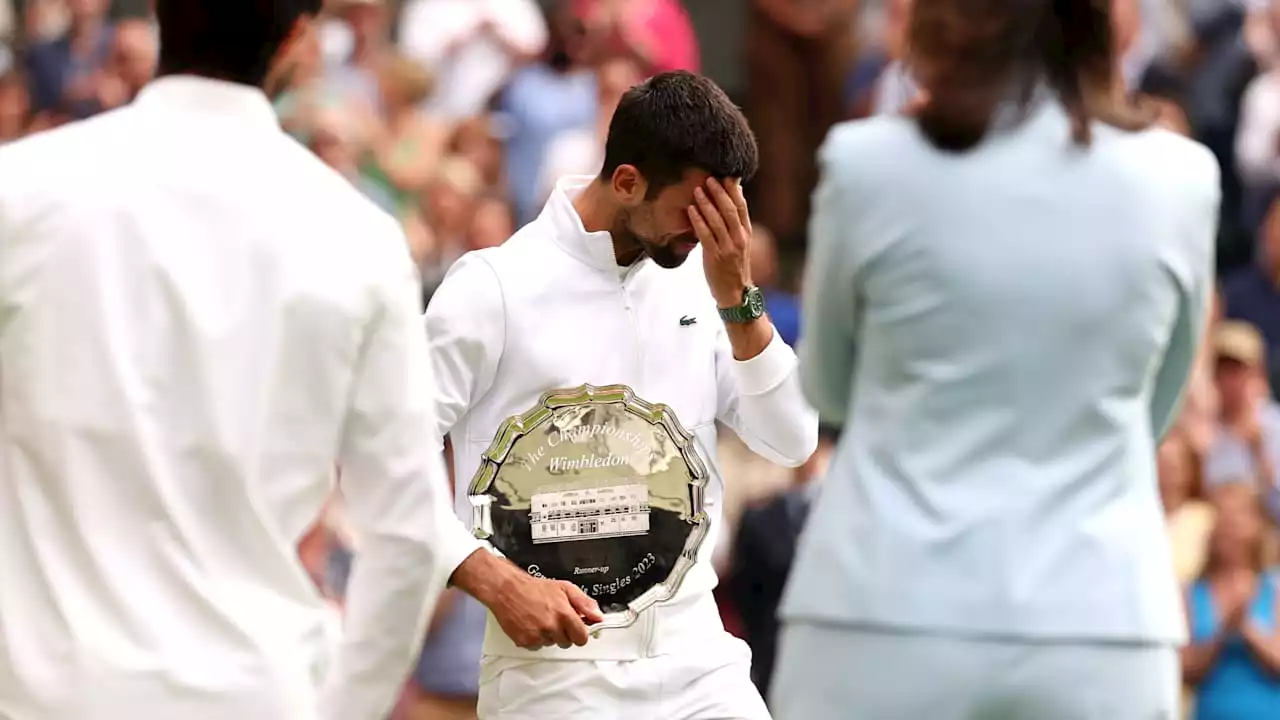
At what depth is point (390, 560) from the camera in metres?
3.08

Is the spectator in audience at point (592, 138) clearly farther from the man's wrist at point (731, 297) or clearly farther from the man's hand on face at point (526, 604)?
the man's hand on face at point (526, 604)

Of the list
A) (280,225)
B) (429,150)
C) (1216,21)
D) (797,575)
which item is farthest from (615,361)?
(1216,21)

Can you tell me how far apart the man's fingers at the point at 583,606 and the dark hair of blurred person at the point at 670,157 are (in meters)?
0.65

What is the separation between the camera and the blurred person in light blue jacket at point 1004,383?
3.21 metres

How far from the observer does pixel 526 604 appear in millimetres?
4160

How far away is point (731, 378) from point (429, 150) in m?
5.81

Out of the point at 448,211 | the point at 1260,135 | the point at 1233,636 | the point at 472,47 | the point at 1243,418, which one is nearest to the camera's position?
the point at 1233,636

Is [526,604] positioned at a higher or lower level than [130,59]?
higher

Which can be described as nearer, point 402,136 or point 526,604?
point 526,604

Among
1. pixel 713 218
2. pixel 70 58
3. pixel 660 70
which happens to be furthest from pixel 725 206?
pixel 70 58

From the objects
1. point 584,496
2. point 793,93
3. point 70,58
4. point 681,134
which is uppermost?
point 681,134

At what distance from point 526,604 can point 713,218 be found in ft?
2.60

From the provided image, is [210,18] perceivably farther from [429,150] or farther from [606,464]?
[429,150]

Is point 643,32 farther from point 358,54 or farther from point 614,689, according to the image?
point 614,689
